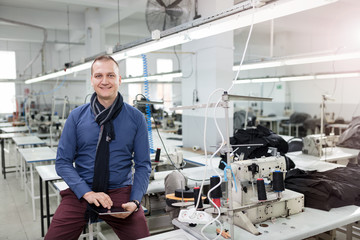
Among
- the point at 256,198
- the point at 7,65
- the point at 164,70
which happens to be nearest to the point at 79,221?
the point at 256,198

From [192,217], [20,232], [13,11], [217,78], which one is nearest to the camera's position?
[192,217]

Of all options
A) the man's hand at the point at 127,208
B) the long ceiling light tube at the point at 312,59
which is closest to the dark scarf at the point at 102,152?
the man's hand at the point at 127,208

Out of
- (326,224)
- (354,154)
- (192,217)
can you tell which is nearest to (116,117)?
(192,217)

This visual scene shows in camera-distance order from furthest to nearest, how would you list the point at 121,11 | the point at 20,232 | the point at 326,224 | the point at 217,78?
the point at 121,11 → the point at 217,78 → the point at 20,232 → the point at 326,224

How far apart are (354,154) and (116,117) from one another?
341cm

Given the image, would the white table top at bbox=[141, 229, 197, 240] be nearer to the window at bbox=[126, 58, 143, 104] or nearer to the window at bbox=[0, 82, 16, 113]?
the window at bbox=[126, 58, 143, 104]

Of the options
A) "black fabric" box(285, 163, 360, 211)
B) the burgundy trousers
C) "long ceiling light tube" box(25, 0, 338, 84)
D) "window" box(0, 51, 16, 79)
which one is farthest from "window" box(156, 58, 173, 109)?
the burgundy trousers

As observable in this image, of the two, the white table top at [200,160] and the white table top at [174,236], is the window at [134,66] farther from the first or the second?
the white table top at [174,236]

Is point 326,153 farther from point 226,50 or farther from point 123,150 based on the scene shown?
point 123,150

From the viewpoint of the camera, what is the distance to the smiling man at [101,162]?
1.50m

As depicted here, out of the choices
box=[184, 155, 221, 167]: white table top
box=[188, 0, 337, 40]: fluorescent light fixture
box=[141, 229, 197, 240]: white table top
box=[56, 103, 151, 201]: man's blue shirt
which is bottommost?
box=[184, 155, 221, 167]: white table top

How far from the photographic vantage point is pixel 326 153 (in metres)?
3.79

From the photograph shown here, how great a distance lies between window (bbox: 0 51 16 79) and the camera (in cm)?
1148

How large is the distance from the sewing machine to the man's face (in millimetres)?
786
